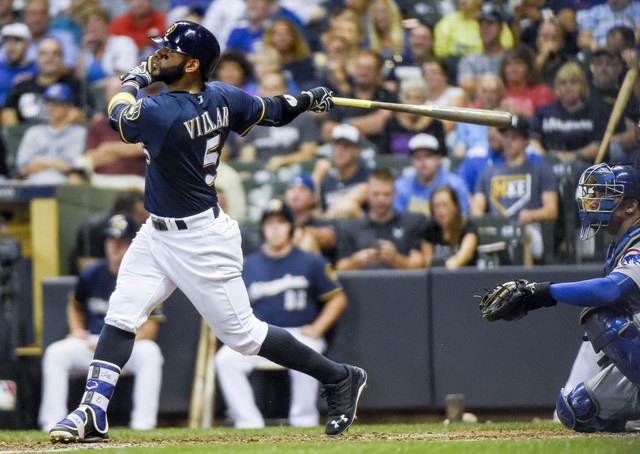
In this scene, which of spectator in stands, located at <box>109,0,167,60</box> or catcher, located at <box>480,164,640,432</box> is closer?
catcher, located at <box>480,164,640,432</box>

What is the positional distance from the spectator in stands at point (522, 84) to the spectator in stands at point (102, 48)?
10.5ft

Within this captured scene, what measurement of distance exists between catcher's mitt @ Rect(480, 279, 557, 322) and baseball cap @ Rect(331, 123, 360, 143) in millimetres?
3334

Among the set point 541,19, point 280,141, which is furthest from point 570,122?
point 280,141

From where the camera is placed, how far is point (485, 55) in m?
7.59

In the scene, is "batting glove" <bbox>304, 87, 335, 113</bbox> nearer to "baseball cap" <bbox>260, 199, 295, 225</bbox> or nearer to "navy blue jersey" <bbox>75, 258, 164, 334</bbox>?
"baseball cap" <bbox>260, 199, 295, 225</bbox>

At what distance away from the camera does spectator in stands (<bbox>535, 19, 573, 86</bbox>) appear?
23.6 ft

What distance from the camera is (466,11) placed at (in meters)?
7.59

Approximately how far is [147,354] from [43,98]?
2.96 m

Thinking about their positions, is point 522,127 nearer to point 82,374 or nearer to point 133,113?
point 82,374

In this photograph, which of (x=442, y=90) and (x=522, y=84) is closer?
(x=522, y=84)

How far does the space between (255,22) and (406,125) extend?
182 centimetres

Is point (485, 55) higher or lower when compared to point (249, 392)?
higher

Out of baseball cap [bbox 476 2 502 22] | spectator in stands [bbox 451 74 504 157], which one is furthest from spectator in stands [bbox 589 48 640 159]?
baseball cap [bbox 476 2 502 22]

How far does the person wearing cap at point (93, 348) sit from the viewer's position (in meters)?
6.23
